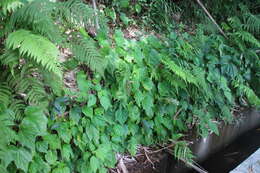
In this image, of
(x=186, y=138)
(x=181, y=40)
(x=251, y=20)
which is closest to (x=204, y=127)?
(x=186, y=138)

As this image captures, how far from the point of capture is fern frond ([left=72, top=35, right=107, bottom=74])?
258cm

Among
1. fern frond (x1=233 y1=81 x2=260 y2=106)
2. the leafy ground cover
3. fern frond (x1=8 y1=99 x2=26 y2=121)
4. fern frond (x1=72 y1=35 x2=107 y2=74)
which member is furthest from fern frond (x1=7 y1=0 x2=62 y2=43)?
fern frond (x1=233 y1=81 x2=260 y2=106)

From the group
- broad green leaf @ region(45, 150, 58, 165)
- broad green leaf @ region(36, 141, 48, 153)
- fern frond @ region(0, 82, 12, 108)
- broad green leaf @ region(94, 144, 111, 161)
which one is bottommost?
broad green leaf @ region(94, 144, 111, 161)

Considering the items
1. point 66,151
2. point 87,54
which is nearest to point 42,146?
point 66,151

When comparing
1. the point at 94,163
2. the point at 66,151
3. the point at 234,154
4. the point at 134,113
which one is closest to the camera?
the point at 66,151

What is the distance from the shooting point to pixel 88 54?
2.62 meters

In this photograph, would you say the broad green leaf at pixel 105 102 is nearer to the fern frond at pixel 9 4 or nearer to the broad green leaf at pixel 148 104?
the broad green leaf at pixel 148 104

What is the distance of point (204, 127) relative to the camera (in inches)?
148

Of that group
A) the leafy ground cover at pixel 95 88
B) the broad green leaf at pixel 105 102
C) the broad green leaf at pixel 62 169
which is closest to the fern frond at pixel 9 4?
the leafy ground cover at pixel 95 88

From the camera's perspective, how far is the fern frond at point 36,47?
80.9 inches

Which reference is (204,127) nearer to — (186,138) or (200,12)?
(186,138)

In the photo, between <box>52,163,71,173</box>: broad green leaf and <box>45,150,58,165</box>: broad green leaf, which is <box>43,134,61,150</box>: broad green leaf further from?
<box>52,163,71,173</box>: broad green leaf

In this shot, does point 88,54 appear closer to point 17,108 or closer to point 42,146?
point 17,108

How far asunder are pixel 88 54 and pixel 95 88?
0.39 metres
